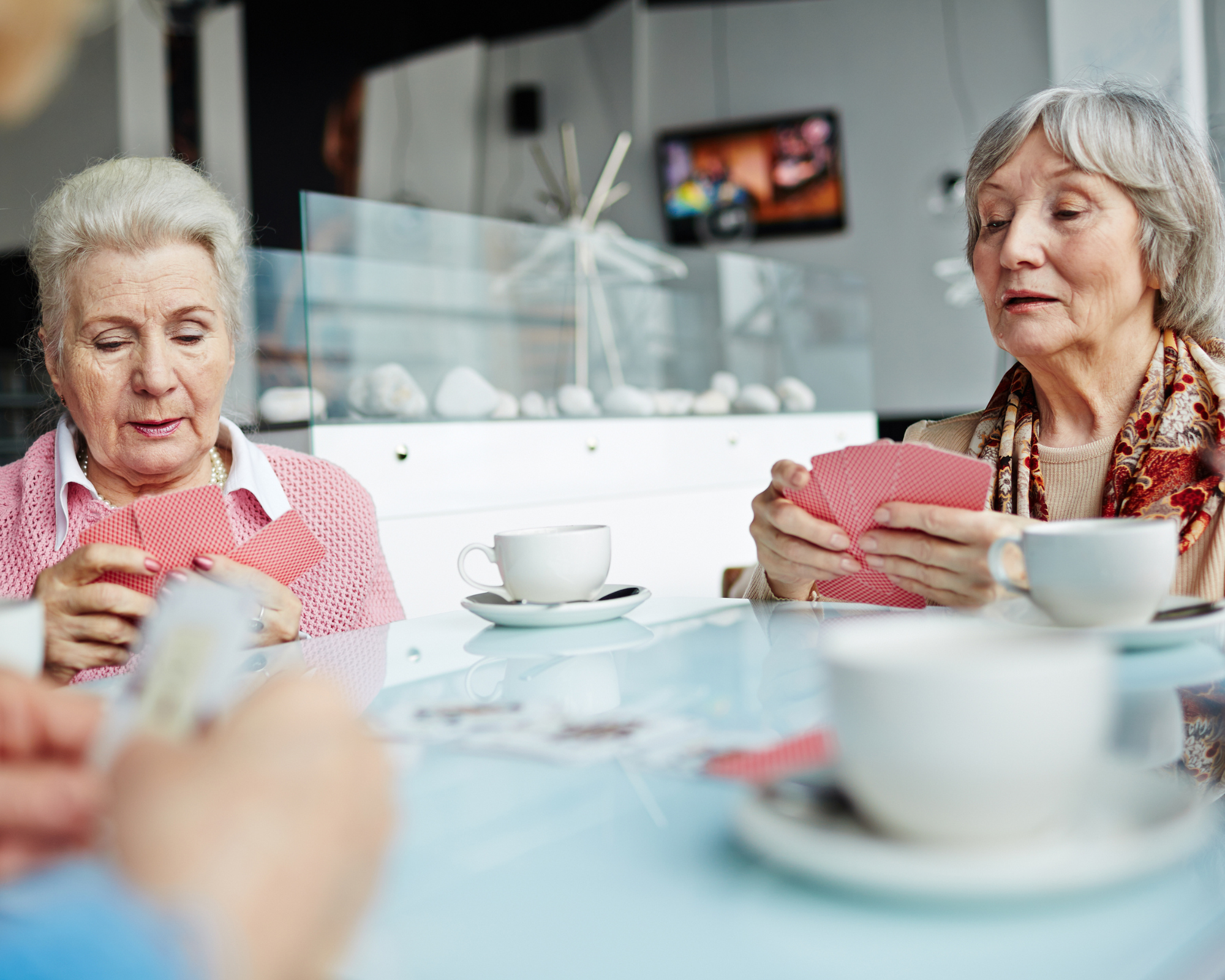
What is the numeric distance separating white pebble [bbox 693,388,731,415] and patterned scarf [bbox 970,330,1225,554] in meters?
1.94

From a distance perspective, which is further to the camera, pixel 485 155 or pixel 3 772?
pixel 485 155

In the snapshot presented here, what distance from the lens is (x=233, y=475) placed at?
4.48 feet

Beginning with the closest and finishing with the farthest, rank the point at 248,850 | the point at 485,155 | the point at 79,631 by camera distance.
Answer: the point at 248,850
the point at 79,631
the point at 485,155

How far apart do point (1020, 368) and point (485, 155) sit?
4.89 m

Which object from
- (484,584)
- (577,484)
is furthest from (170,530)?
(577,484)

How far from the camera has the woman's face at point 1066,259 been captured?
1.31m

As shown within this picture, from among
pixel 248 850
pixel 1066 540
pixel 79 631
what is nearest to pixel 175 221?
pixel 79 631

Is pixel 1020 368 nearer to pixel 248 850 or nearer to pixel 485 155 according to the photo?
pixel 248 850

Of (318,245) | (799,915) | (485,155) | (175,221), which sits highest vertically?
(485,155)

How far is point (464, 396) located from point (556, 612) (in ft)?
5.97

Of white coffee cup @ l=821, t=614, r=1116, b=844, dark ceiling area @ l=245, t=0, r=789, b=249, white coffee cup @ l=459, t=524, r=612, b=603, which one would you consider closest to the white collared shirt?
white coffee cup @ l=459, t=524, r=612, b=603

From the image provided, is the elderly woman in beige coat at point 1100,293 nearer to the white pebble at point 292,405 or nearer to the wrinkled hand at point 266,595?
the wrinkled hand at point 266,595

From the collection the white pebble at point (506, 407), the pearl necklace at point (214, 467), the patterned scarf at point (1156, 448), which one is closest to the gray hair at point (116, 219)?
the pearl necklace at point (214, 467)

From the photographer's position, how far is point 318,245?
2461 millimetres
